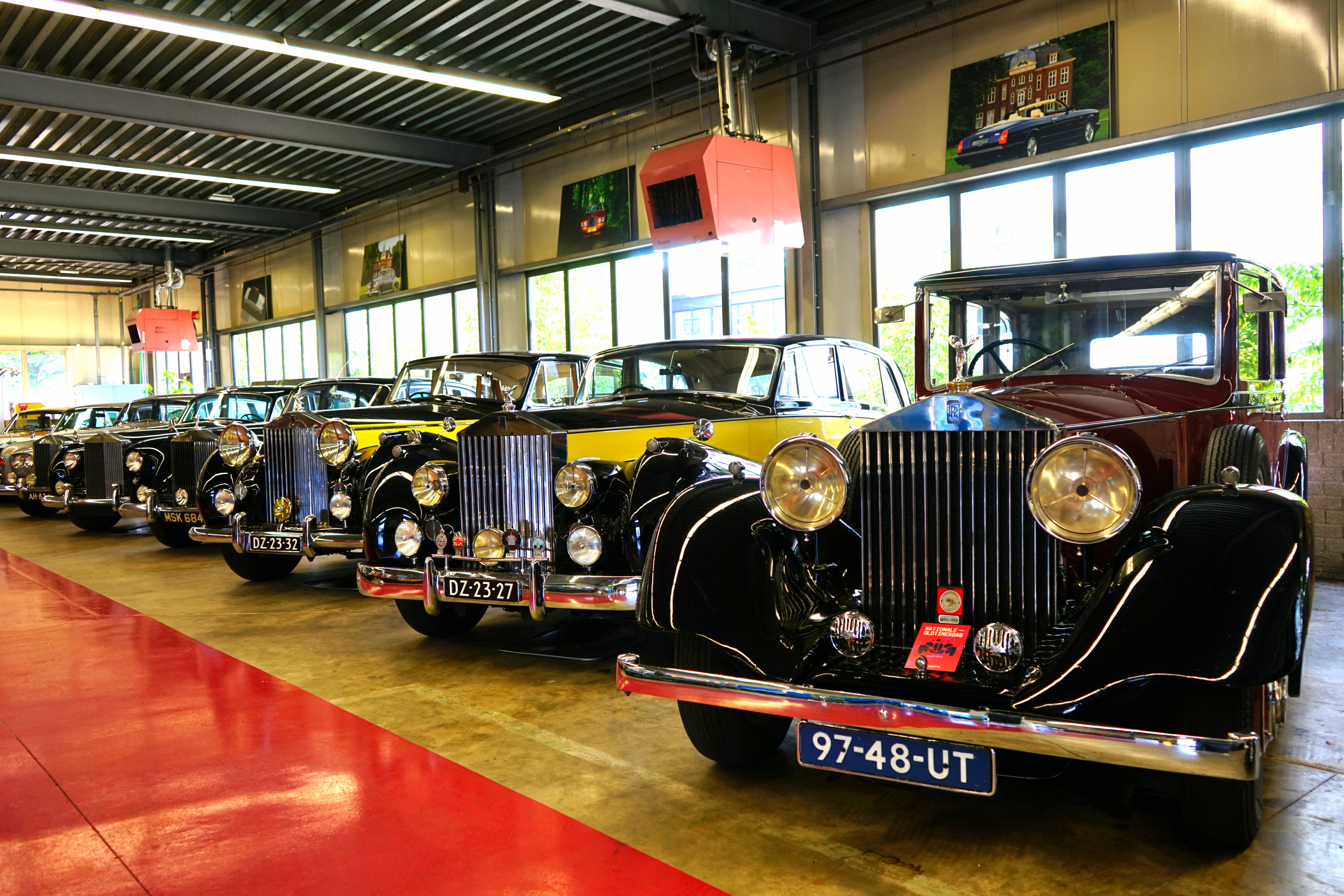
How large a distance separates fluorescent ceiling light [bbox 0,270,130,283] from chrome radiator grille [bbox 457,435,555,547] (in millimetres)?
23839

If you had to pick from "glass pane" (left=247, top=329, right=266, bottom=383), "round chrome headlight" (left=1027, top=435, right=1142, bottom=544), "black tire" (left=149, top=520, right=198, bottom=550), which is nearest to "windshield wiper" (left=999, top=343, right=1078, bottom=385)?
"round chrome headlight" (left=1027, top=435, right=1142, bottom=544)

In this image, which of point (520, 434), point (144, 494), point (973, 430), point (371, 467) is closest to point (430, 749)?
point (520, 434)

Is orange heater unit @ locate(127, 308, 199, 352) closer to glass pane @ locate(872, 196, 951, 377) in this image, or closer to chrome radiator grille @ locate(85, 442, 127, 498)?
chrome radiator grille @ locate(85, 442, 127, 498)

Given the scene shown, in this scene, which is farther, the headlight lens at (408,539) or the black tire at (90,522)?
the black tire at (90,522)

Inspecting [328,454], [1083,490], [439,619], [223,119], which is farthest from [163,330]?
[1083,490]

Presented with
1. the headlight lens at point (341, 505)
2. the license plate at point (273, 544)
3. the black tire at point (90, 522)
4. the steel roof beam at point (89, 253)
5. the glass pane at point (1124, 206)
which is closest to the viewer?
the headlight lens at point (341, 505)

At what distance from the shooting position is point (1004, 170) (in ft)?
25.4

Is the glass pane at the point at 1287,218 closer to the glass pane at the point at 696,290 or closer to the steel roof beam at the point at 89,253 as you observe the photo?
the glass pane at the point at 696,290

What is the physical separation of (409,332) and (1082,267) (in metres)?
13.1

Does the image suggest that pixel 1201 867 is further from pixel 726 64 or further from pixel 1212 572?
pixel 726 64

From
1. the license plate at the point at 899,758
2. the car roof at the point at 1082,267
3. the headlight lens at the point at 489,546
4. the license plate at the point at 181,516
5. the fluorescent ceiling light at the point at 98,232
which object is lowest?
the license plate at the point at 899,758

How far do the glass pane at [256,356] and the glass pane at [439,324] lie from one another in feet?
22.5

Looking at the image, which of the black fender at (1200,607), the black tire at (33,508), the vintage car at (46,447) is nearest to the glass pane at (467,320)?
the vintage car at (46,447)

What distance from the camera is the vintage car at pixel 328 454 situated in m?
5.71
